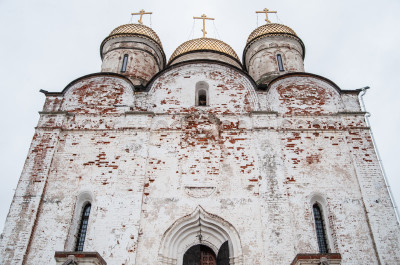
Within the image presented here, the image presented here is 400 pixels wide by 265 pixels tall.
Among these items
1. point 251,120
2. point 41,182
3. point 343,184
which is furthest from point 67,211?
point 343,184

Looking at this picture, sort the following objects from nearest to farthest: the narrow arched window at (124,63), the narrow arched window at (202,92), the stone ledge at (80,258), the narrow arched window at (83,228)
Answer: the stone ledge at (80,258) → the narrow arched window at (83,228) → the narrow arched window at (202,92) → the narrow arched window at (124,63)

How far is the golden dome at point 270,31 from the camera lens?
558 inches

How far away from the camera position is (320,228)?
8594 millimetres

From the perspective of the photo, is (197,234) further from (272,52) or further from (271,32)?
(271,32)

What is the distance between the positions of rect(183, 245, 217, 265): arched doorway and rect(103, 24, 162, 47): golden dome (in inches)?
348

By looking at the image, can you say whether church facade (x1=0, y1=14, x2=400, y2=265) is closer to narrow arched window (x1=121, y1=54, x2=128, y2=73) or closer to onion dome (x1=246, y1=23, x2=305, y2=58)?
narrow arched window (x1=121, y1=54, x2=128, y2=73)

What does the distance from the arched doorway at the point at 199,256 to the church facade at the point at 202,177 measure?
0.03 metres

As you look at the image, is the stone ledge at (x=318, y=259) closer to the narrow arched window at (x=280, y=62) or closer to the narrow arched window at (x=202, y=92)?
the narrow arched window at (x=202, y=92)

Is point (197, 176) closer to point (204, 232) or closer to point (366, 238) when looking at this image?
point (204, 232)

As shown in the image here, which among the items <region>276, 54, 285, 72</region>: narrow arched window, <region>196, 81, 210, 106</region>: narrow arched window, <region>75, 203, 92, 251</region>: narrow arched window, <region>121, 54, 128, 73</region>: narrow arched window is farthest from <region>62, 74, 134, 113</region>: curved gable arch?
<region>276, 54, 285, 72</region>: narrow arched window

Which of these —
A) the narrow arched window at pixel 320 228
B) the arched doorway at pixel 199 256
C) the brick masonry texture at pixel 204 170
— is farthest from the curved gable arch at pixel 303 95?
the arched doorway at pixel 199 256

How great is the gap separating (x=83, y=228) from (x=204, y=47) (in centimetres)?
824

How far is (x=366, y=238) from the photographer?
322 inches

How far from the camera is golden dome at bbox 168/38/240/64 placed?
1402 cm
